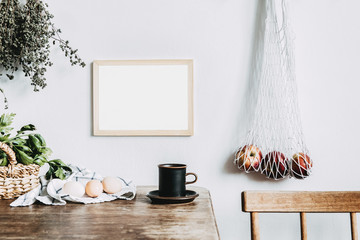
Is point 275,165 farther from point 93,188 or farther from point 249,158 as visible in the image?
point 93,188

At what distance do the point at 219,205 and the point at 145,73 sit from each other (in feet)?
2.11

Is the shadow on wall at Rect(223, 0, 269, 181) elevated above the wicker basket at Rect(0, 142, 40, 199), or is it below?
above

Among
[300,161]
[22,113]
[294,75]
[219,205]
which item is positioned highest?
[294,75]

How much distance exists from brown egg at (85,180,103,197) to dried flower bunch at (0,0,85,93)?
0.52m

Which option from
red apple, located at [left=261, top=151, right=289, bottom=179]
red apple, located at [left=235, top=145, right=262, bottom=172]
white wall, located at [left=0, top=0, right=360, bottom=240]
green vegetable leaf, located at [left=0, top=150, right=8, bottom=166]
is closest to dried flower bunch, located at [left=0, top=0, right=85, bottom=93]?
white wall, located at [left=0, top=0, right=360, bottom=240]

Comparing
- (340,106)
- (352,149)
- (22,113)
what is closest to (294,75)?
(340,106)

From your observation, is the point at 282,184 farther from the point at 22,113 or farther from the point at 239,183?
the point at 22,113

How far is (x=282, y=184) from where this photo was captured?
1.54m

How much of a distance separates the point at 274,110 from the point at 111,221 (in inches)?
33.3

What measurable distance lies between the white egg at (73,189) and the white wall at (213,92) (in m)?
0.37

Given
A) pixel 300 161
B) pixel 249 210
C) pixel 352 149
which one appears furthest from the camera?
pixel 352 149

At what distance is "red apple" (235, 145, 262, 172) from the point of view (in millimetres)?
1456

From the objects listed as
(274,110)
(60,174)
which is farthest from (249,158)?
(60,174)

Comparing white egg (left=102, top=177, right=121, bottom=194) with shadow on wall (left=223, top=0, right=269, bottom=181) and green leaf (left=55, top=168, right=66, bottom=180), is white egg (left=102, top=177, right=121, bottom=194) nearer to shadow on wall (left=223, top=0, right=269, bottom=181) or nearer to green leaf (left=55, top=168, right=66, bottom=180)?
green leaf (left=55, top=168, right=66, bottom=180)
